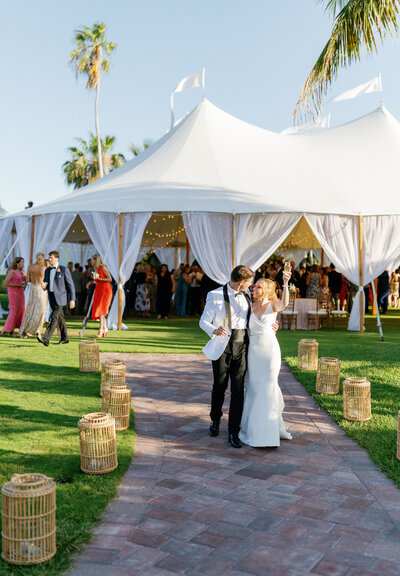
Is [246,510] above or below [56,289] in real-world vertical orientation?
below

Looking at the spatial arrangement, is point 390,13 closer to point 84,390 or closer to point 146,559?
point 84,390

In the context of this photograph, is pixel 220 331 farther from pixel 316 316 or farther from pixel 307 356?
pixel 316 316

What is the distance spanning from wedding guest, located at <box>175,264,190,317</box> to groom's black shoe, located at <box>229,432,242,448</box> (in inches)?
441

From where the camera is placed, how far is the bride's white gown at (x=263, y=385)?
15.0 feet

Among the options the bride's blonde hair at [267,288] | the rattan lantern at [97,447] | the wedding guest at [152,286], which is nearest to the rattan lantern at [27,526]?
the rattan lantern at [97,447]

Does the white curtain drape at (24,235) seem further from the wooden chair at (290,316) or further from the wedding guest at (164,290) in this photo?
the wooden chair at (290,316)

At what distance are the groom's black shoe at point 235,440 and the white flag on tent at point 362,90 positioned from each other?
563 inches

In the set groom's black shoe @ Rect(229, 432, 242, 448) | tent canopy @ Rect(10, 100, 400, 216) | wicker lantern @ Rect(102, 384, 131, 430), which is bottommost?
groom's black shoe @ Rect(229, 432, 242, 448)

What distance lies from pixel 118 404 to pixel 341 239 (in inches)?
346

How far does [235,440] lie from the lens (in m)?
4.63

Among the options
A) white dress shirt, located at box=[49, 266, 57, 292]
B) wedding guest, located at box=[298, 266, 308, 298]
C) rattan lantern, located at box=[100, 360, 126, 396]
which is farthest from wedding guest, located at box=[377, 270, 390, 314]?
rattan lantern, located at box=[100, 360, 126, 396]

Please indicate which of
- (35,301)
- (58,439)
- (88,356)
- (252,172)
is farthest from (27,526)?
(252,172)

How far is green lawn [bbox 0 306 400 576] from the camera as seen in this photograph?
352cm

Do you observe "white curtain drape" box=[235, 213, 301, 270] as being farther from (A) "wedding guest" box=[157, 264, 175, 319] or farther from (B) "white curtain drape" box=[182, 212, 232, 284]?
(A) "wedding guest" box=[157, 264, 175, 319]
